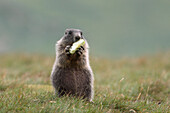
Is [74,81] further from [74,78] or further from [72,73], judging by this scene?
[72,73]

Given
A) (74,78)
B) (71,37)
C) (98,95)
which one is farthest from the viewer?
(98,95)

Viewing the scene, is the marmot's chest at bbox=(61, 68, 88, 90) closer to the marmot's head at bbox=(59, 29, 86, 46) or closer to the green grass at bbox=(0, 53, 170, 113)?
the green grass at bbox=(0, 53, 170, 113)

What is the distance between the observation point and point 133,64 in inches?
480

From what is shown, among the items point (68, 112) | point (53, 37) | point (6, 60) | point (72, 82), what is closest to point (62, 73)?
point (72, 82)

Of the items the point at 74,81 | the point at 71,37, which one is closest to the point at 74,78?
the point at 74,81

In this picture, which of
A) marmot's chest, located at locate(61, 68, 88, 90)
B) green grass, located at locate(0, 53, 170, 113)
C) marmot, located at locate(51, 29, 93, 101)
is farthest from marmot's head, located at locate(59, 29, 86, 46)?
green grass, located at locate(0, 53, 170, 113)

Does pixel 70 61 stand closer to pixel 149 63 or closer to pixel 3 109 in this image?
pixel 3 109

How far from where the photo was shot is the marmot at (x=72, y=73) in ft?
16.9

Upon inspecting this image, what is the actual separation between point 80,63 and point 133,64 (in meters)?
7.33

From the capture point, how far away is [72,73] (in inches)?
204

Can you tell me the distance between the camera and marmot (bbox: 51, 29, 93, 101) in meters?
5.16

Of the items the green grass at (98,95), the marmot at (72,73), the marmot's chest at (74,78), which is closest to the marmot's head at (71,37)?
the marmot at (72,73)

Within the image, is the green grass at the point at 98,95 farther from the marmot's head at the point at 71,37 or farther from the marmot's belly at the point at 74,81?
the marmot's head at the point at 71,37

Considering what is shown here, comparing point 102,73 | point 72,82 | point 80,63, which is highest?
point 80,63
